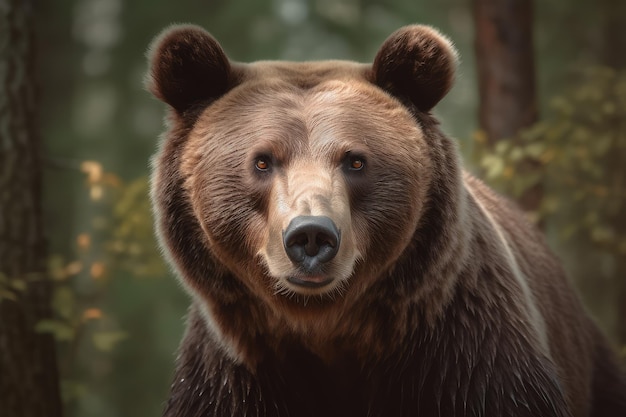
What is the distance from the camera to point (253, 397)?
3.99 metres

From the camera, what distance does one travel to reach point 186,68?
390cm

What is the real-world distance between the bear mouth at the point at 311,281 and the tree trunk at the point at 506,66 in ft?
14.5

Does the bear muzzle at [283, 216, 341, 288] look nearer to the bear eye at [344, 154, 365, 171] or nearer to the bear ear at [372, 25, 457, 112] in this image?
the bear eye at [344, 154, 365, 171]

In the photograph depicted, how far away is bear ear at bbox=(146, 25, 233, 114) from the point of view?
3816mm

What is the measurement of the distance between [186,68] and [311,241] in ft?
3.90

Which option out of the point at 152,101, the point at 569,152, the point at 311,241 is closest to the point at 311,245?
the point at 311,241

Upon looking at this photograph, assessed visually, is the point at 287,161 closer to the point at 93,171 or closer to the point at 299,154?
the point at 299,154

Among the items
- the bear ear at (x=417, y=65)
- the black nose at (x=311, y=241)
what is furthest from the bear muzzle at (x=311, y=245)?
the bear ear at (x=417, y=65)

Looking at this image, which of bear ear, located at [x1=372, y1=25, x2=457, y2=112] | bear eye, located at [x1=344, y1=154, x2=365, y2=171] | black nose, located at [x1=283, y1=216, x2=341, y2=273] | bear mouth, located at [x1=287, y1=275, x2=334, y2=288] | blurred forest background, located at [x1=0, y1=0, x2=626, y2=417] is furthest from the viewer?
blurred forest background, located at [x1=0, y1=0, x2=626, y2=417]

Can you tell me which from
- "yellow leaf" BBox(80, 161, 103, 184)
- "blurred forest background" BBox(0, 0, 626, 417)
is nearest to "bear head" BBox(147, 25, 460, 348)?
"yellow leaf" BBox(80, 161, 103, 184)

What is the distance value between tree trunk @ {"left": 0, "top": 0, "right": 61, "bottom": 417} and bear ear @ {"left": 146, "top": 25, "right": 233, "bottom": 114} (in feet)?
6.00

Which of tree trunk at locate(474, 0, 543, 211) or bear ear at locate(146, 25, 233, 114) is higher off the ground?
tree trunk at locate(474, 0, 543, 211)

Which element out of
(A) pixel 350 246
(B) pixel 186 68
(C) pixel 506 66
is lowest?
(A) pixel 350 246

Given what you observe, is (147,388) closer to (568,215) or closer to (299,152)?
(568,215)
